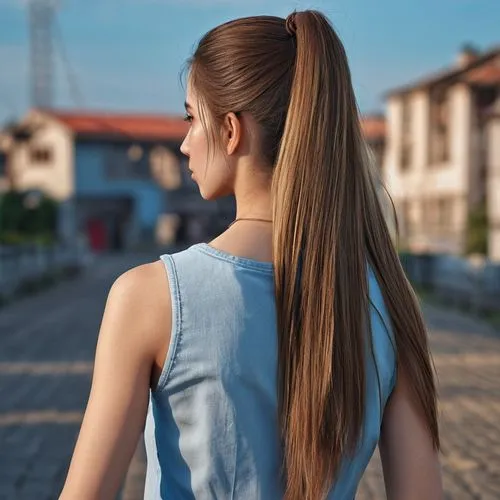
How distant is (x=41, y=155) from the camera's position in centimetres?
6444

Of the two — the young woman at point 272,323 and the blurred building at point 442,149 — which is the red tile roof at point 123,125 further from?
the young woman at point 272,323

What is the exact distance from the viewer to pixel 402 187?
49.8 meters

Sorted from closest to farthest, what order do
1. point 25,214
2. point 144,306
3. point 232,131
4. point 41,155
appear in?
point 144,306, point 232,131, point 25,214, point 41,155

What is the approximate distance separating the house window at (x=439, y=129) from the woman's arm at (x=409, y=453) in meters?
44.6

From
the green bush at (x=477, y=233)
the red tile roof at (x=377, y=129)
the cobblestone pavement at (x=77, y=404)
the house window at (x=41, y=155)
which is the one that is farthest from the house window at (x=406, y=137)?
the cobblestone pavement at (x=77, y=404)

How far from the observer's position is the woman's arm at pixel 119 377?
5.07ft

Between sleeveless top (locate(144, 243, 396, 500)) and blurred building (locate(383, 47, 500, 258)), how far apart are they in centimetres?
3733

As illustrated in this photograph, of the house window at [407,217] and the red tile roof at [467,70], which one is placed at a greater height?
the red tile roof at [467,70]

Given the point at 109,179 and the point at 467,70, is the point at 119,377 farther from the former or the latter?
the point at 109,179

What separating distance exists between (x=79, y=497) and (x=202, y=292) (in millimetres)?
351

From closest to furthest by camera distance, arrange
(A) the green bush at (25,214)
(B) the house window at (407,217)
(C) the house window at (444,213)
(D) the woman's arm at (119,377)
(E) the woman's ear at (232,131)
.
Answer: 1. (D) the woman's arm at (119,377)
2. (E) the woman's ear at (232,131)
3. (C) the house window at (444,213)
4. (B) the house window at (407,217)
5. (A) the green bush at (25,214)

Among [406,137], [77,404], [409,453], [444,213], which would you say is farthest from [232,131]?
[406,137]

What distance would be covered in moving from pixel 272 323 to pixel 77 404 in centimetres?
743

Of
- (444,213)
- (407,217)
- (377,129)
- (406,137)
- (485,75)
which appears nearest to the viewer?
(485,75)
